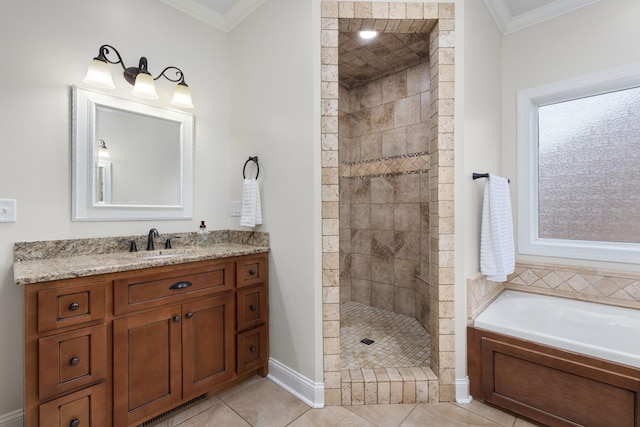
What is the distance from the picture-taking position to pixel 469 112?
1819mm

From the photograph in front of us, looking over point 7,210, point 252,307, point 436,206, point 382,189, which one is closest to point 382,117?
point 382,189

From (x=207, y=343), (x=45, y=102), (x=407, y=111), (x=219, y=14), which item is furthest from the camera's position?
(x=407, y=111)

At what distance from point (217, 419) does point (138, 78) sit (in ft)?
6.73

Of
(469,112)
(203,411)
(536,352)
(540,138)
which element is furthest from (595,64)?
(203,411)

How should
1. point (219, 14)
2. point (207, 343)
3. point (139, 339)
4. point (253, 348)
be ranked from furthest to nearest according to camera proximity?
point (219, 14) < point (253, 348) < point (207, 343) < point (139, 339)

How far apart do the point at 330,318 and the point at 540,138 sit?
2214mm

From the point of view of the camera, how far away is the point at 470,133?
72.2 inches

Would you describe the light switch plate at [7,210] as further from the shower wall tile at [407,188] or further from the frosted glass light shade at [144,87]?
the shower wall tile at [407,188]

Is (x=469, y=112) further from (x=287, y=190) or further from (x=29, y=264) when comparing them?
(x=29, y=264)

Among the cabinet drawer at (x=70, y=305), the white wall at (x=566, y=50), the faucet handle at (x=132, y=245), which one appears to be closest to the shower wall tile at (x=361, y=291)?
the white wall at (x=566, y=50)

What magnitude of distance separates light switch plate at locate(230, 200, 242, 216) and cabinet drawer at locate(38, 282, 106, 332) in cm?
110

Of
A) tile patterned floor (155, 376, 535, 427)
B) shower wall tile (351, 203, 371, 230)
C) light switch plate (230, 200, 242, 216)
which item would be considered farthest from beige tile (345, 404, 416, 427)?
shower wall tile (351, 203, 371, 230)

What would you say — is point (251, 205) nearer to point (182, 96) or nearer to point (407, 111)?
point (182, 96)

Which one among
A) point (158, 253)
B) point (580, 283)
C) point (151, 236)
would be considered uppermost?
point (151, 236)
